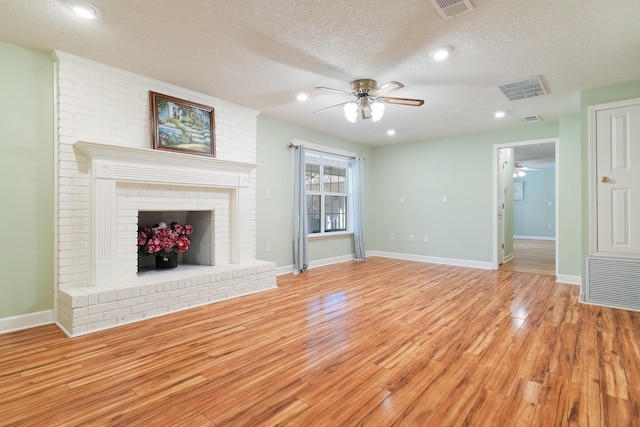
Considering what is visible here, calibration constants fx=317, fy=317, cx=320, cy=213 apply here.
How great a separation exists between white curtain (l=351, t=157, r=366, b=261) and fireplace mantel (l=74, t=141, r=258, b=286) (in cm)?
315

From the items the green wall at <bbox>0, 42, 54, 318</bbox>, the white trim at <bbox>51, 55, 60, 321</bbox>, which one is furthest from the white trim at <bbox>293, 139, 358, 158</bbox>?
the green wall at <bbox>0, 42, 54, 318</bbox>

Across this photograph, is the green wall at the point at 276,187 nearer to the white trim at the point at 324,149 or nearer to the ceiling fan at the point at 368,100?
the white trim at the point at 324,149

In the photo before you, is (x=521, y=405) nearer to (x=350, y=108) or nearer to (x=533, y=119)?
(x=350, y=108)

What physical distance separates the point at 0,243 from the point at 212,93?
8.28ft

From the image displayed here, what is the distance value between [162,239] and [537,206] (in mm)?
11761

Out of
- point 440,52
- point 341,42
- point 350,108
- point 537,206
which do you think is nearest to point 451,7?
point 440,52

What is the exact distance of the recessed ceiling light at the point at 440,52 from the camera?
8.94ft

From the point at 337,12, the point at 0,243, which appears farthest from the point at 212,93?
the point at 0,243

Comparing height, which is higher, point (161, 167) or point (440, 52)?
point (440, 52)

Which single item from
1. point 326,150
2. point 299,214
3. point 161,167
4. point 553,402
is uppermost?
point 326,150

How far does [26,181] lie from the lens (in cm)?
284

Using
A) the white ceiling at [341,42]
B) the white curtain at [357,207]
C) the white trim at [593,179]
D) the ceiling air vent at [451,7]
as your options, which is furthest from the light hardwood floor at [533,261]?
the ceiling air vent at [451,7]

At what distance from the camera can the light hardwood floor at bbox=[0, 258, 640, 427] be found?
1648mm

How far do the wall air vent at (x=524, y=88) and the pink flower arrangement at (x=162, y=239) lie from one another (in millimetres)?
4154
